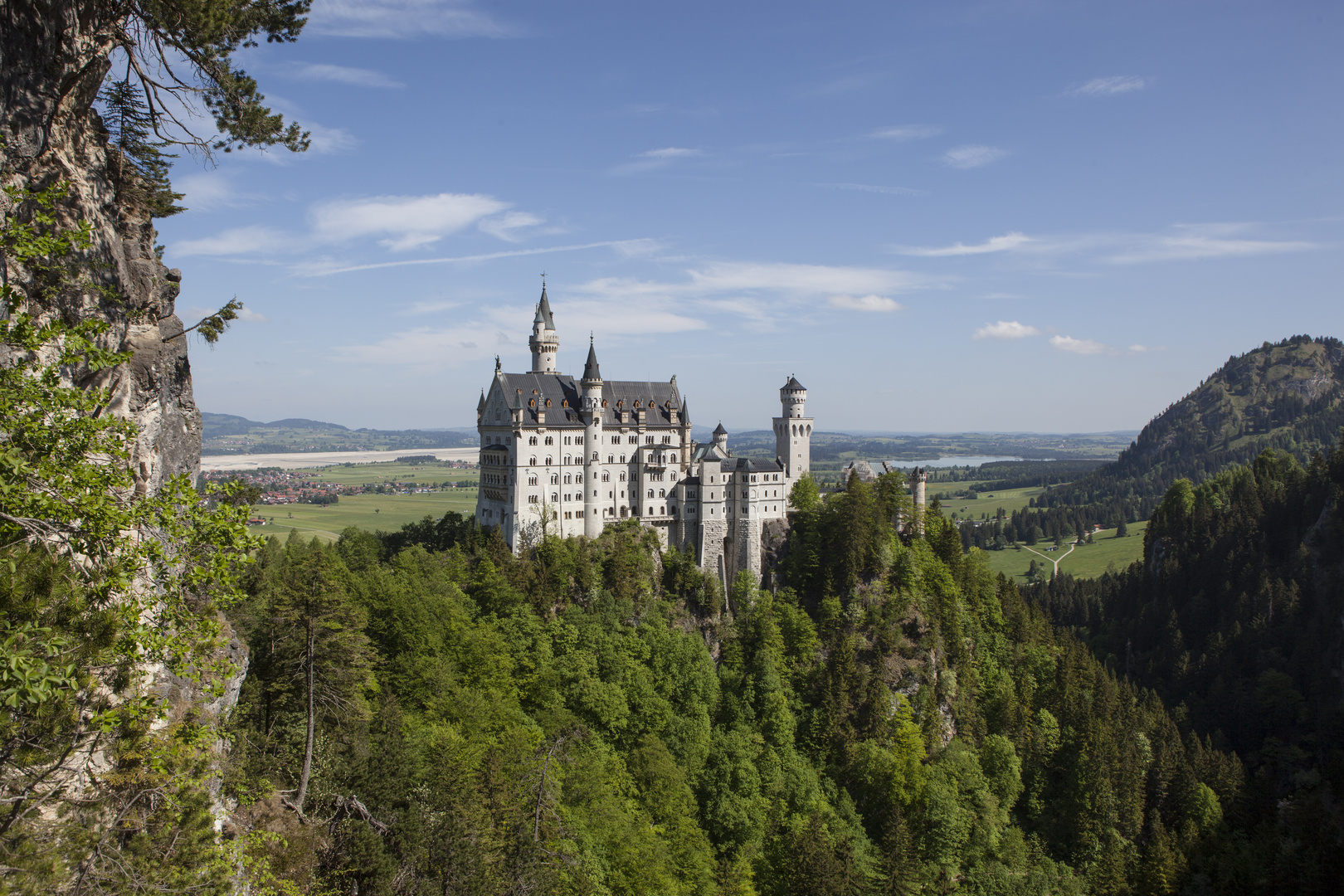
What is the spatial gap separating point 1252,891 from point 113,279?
310 feet

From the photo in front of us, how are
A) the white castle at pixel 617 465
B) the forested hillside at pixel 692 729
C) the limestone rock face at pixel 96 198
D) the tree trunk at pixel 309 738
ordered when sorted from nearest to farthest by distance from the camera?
the limestone rock face at pixel 96 198 < the tree trunk at pixel 309 738 < the forested hillside at pixel 692 729 < the white castle at pixel 617 465

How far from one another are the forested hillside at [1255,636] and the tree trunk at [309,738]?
78.2 m

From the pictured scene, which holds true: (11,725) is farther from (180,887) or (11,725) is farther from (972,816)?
(972,816)

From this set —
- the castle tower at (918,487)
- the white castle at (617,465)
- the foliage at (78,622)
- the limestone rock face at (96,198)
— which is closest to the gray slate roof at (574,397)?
the white castle at (617,465)

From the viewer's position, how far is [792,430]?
95.2m

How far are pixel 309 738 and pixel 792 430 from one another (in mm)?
68963

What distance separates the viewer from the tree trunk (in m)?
33.9

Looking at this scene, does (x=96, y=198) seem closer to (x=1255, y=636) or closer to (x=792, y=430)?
(x=792, y=430)

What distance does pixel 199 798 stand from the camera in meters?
20.5

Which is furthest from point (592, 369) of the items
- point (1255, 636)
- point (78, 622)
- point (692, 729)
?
point (1255, 636)

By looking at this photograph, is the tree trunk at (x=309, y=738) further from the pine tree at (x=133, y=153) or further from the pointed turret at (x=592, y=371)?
the pointed turret at (x=592, y=371)

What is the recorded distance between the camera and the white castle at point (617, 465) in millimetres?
79750

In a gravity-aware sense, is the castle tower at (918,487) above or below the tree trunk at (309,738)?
above

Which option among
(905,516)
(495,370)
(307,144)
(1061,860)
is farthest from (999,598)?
(307,144)
